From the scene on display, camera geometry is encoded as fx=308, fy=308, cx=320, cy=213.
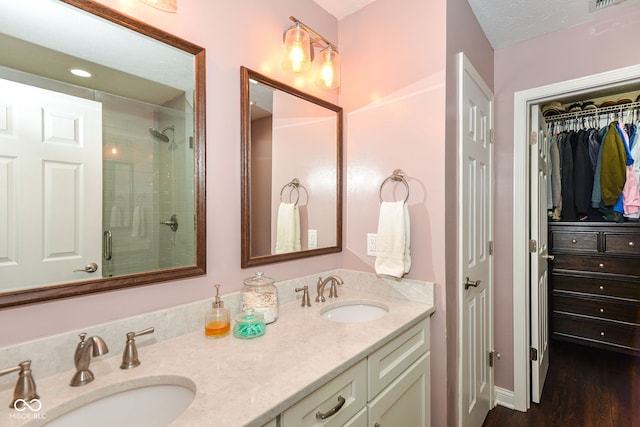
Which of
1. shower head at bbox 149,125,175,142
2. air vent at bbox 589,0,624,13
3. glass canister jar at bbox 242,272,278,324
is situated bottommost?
glass canister jar at bbox 242,272,278,324

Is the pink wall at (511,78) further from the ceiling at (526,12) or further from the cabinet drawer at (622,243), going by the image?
the cabinet drawer at (622,243)

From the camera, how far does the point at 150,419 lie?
0.82 meters

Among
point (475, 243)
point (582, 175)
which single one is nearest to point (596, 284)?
point (582, 175)

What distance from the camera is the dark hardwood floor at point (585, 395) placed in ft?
6.29

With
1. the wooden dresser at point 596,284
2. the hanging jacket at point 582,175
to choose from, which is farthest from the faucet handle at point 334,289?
the hanging jacket at point 582,175

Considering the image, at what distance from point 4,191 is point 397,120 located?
1.48 metres

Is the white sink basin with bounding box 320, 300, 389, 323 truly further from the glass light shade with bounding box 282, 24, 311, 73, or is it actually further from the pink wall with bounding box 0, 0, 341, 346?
the glass light shade with bounding box 282, 24, 311, 73

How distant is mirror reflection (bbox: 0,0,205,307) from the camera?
2.66 feet

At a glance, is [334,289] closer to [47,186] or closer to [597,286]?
[47,186]

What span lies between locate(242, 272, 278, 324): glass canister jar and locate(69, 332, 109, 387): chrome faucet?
50 cm

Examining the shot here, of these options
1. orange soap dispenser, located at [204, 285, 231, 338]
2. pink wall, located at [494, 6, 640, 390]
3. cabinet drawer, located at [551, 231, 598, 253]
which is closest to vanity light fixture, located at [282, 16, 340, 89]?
orange soap dispenser, located at [204, 285, 231, 338]

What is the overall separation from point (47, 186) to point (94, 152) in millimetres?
157

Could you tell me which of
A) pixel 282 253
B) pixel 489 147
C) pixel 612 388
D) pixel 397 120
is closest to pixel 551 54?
pixel 489 147

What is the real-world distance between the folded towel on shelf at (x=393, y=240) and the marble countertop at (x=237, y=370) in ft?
1.04
